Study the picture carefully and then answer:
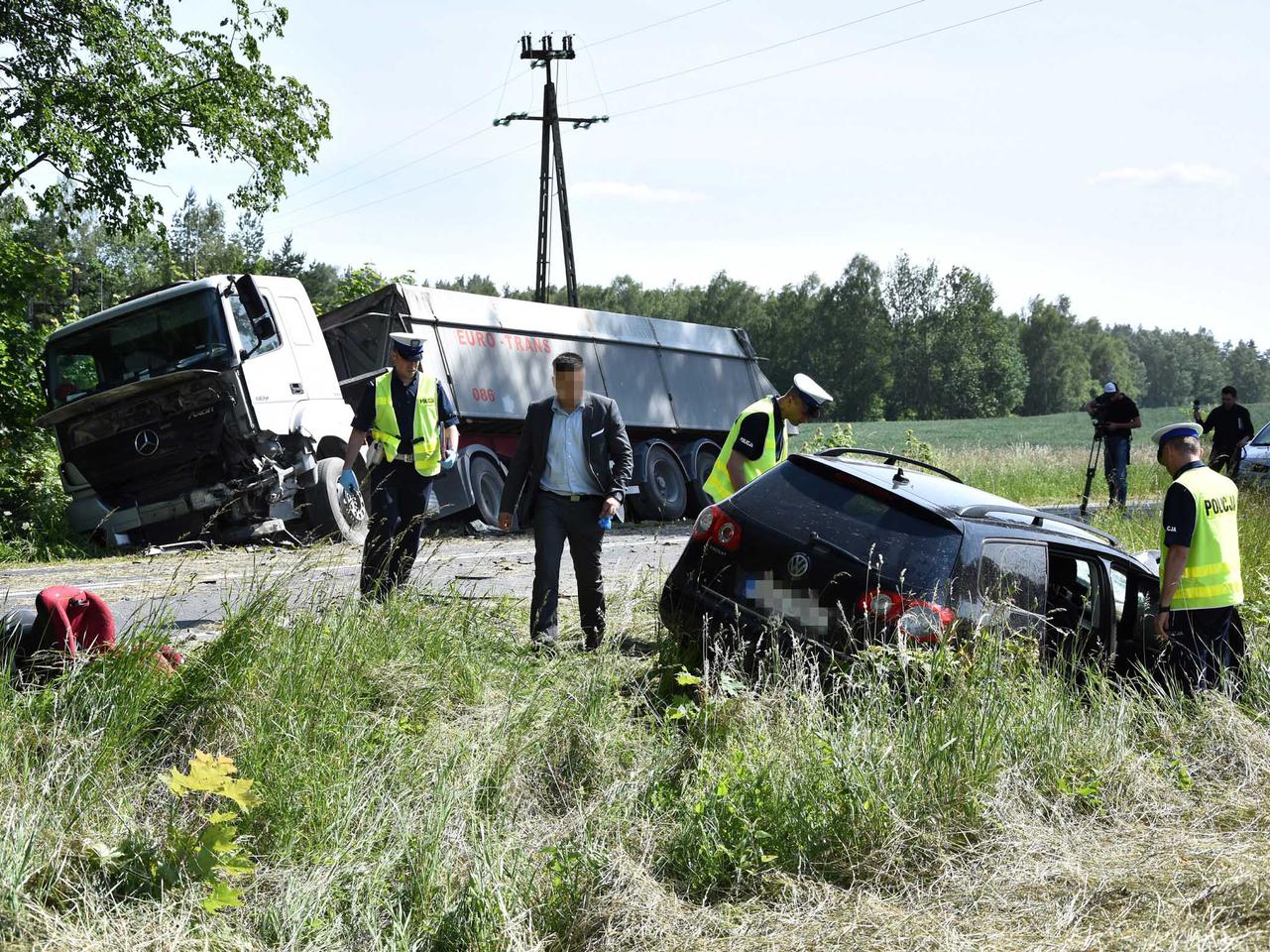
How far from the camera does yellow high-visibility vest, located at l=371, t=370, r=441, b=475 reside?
6531mm

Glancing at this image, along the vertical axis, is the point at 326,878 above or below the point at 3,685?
below

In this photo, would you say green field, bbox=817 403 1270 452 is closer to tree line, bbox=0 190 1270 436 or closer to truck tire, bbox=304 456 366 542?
tree line, bbox=0 190 1270 436

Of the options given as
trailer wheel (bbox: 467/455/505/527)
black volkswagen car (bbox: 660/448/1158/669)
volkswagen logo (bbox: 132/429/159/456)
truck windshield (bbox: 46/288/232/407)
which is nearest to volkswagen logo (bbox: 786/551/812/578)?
black volkswagen car (bbox: 660/448/1158/669)

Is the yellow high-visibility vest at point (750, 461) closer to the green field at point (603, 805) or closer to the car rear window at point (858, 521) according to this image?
the car rear window at point (858, 521)

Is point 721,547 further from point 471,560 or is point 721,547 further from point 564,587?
point 471,560

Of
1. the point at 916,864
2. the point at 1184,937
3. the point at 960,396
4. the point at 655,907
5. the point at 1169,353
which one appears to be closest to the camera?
the point at 1184,937

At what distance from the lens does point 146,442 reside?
10.8 metres

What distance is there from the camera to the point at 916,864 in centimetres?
386

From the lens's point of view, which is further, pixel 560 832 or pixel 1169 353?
pixel 1169 353

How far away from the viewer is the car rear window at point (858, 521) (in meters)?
4.75

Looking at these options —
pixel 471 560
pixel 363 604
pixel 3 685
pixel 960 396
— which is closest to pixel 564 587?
pixel 471 560

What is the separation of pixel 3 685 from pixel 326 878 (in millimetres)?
1404

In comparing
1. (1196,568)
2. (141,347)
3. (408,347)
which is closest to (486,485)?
(141,347)

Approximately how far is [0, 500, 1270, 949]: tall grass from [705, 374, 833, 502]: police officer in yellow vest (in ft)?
4.99
